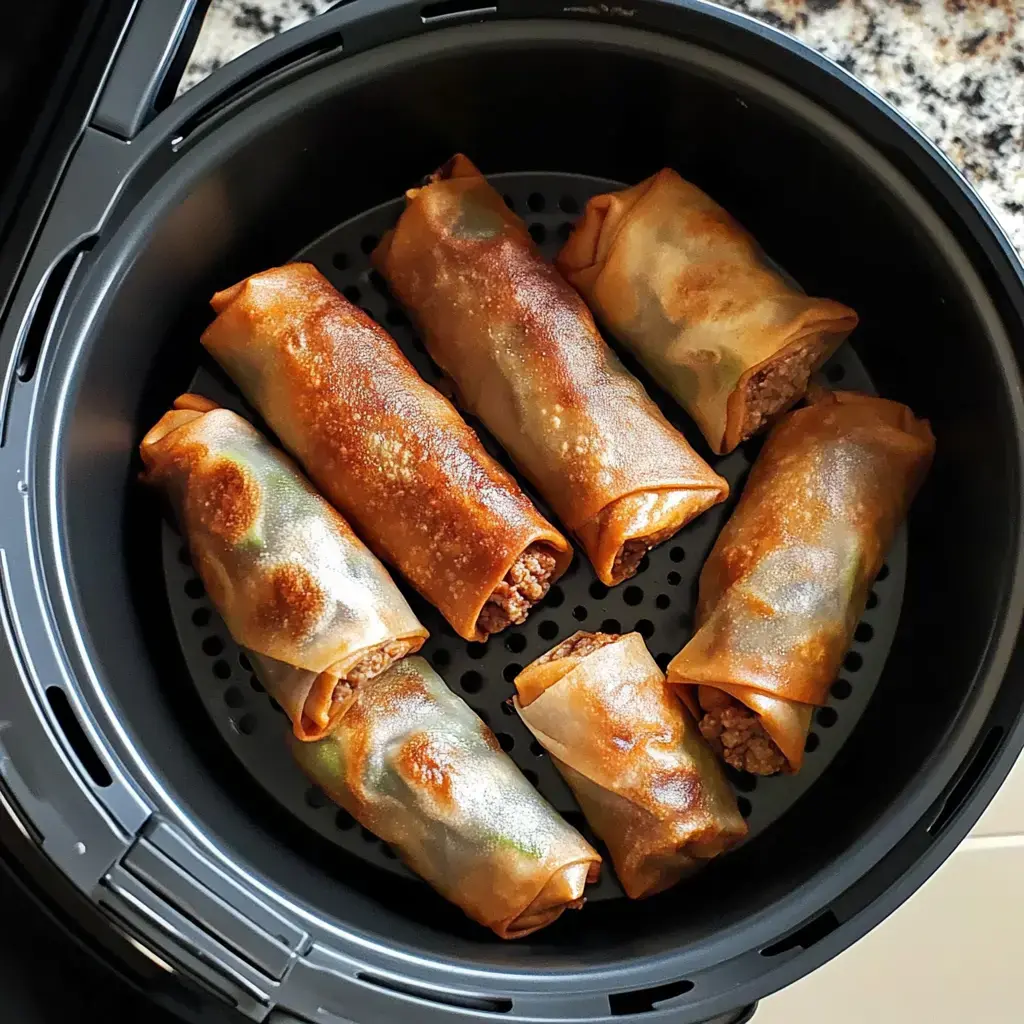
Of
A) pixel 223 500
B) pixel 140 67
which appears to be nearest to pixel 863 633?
pixel 223 500

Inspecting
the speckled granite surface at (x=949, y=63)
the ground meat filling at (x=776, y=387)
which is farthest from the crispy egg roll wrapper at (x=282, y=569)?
the speckled granite surface at (x=949, y=63)

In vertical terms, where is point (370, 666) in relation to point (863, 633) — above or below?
below

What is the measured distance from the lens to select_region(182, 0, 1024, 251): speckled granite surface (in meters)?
1.05

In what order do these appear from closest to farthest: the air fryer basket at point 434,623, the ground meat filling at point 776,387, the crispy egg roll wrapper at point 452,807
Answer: the air fryer basket at point 434,623
the crispy egg roll wrapper at point 452,807
the ground meat filling at point 776,387

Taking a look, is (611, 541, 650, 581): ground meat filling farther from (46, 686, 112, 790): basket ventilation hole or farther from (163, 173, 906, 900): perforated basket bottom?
(46, 686, 112, 790): basket ventilation hole

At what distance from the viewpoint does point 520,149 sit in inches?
42.4

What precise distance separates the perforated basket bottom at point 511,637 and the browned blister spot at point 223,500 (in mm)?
100

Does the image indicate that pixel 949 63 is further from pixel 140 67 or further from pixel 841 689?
pixel 140 67

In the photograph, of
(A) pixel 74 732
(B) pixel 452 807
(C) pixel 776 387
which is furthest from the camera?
(C) pixel 776 387

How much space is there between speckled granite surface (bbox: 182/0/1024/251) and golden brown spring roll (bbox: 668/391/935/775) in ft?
0.88

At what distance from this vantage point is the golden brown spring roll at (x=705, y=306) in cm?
100

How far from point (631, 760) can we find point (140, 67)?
0.70m

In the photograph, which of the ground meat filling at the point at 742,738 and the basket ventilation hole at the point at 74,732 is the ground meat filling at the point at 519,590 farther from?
the basket ventilation hole at the point at 74,732

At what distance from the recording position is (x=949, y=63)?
106 cm
